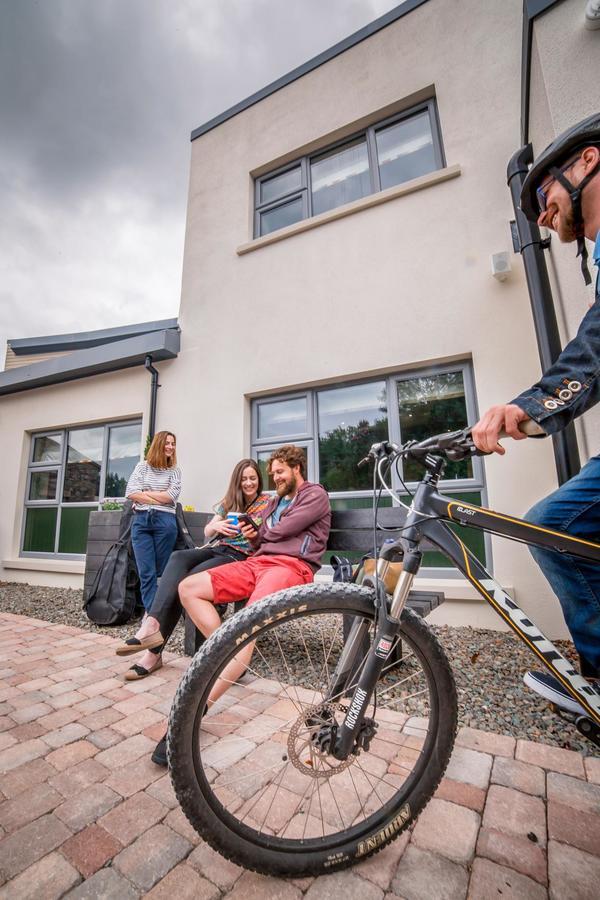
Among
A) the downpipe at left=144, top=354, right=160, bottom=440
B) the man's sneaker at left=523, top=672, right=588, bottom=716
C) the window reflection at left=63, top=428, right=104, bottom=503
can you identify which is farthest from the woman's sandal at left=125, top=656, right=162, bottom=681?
the window reflection at left=63, top=428, right=104, bottom=503

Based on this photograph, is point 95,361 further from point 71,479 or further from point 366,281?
point 366,281

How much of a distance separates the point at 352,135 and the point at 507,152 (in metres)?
2.17

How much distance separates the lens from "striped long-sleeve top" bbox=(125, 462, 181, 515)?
12.5 feet

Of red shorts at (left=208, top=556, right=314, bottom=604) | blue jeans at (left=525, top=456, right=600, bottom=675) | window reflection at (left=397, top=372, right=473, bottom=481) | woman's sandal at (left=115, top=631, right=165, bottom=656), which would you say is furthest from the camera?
window reflection at (left=397, top=372, right=473, bottom=481)

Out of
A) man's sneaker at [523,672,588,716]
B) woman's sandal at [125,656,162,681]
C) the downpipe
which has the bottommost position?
woman's sandal at [125,656,162,681]

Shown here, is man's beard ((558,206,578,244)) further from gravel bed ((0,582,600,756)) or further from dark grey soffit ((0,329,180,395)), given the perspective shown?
dark grey soffit ((0,329,180,395))

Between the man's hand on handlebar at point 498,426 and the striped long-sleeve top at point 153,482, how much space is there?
10.9 feet

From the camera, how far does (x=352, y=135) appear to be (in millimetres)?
5082

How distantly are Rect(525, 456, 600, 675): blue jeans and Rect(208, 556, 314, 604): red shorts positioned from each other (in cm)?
121

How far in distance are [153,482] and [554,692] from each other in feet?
11.4

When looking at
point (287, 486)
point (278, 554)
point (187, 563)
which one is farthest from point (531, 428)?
point (187, 563)

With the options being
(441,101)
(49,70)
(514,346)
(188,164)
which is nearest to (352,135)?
(441,101)

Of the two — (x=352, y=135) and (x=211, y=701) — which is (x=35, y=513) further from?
(x=352, y=135)

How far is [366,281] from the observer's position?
4.35m
